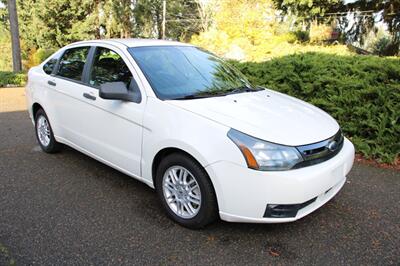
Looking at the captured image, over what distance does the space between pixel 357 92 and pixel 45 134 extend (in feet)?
14.9

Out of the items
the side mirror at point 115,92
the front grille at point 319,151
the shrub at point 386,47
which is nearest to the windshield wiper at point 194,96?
the side mirror at point 115,92

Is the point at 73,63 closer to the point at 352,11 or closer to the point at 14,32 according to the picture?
the point at 14,32

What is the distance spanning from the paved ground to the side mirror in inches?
42.5

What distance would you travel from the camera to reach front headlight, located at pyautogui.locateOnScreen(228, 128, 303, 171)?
2580 millimetres

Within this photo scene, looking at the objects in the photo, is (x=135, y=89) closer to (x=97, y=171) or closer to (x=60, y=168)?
(x=97, y=171)

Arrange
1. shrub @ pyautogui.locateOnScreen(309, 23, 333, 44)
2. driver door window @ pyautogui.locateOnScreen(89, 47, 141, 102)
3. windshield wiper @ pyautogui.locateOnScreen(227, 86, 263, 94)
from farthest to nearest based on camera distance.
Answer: shrub @ pyautogui.locateOnScreen(309, 23, 333, 44) < windshield wiper @ pyautogui.locateOnScreen(227, 86, 263, 94) < driver door window @ pyautogui.locateOnScreen(89, 47, 141, 102)

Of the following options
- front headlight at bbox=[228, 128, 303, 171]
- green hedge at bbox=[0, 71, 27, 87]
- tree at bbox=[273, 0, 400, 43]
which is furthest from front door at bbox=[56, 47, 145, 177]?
tree at bbox=[273, 0, 400, 43]

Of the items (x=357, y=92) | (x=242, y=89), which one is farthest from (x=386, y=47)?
(x=242, y=89)

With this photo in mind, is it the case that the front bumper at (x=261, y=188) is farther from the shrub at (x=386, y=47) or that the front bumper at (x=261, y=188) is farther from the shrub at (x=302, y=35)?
the shrub at (x=386, y=47)

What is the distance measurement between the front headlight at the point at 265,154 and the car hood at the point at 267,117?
0.05 metres

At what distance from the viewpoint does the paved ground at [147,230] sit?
8.87 feet

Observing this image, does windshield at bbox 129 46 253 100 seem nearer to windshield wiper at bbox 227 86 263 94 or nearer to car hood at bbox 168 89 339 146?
windshield wiper at bbox 227 86 263 94

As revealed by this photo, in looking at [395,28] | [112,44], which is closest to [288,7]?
[395,28]

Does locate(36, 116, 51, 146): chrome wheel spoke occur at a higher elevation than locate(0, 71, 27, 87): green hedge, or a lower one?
higher
